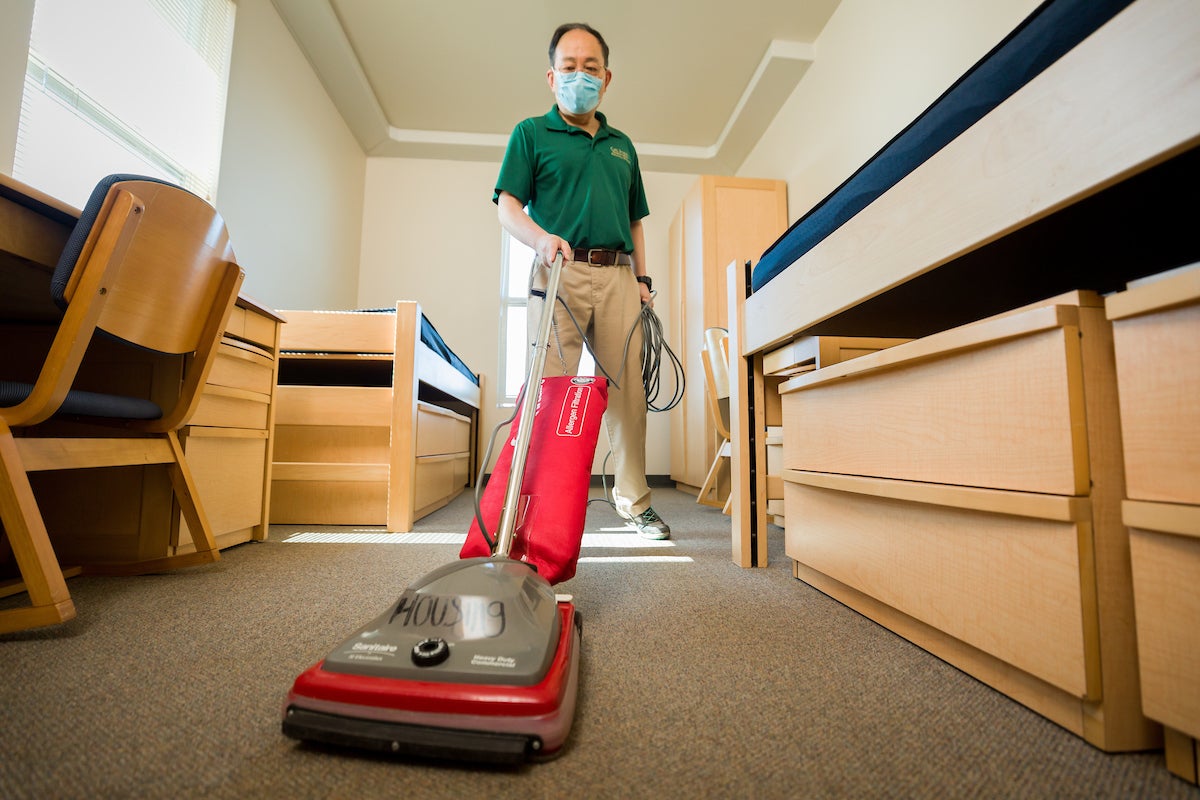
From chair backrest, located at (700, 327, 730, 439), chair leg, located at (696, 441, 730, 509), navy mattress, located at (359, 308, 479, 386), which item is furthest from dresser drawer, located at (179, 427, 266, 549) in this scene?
chair leg, located at (696, 441, 730, 509)


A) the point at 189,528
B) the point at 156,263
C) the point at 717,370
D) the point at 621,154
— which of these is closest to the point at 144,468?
the point at 189,528

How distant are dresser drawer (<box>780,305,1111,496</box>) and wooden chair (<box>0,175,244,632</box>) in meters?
1.25

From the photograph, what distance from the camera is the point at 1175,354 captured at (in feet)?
1.45

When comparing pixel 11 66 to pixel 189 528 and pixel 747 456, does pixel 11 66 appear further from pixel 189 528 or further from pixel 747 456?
pixel 747 456

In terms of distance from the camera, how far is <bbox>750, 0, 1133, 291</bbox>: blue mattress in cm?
54

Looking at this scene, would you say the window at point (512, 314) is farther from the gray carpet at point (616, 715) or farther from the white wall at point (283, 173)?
the gray carpet at point (616, 715)

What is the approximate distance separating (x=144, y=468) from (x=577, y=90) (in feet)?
5.08

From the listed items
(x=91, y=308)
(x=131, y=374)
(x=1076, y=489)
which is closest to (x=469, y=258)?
(x=131, y=374)

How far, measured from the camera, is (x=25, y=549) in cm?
78

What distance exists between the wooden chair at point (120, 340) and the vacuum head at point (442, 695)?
65 centimetres

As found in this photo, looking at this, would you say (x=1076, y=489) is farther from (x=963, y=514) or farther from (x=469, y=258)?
(x=469, y=258)

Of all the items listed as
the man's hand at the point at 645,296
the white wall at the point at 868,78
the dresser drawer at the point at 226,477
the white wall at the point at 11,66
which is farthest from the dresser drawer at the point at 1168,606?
the white wall at the point at 11,66

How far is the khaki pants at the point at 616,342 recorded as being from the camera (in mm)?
1597

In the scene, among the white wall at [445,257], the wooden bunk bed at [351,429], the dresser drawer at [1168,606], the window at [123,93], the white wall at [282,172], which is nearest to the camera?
the dresser drawer at [1168,606]
